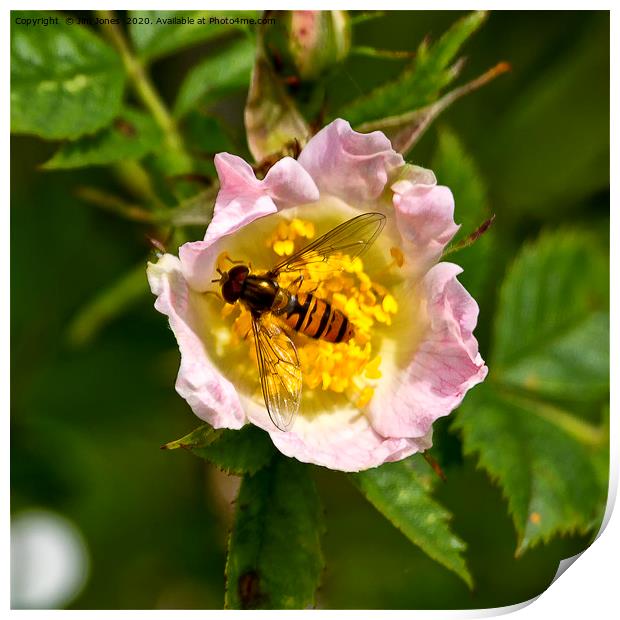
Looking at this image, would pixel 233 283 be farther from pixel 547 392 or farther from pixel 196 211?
pixel 547 392

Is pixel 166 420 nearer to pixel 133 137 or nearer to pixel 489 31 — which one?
pixel 133 137

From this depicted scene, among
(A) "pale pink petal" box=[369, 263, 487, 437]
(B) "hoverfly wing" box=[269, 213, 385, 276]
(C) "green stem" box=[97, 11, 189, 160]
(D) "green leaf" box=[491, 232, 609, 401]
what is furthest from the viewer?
(D) "green leaf" box=[491, 232, 609, 401]

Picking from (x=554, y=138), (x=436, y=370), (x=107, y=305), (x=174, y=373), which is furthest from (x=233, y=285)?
(x=554, y=138)

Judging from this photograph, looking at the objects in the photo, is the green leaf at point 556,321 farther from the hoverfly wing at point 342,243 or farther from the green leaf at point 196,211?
the green leaf at point 196,211

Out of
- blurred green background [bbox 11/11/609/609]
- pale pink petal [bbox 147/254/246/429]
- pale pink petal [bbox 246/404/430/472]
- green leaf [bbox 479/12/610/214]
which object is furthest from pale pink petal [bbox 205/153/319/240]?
green leaf [bbox 479/12/610/214]

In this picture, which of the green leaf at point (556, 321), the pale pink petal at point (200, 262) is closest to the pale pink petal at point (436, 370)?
the pale pink petal at point (200, 262)

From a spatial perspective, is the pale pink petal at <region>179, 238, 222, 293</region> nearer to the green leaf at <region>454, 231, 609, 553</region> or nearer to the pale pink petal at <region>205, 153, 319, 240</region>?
the pale pink petal at <region>205, 153, 319, 240</region>
